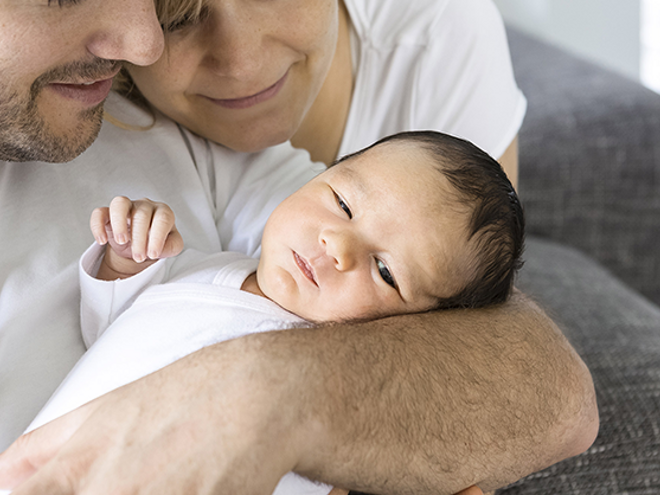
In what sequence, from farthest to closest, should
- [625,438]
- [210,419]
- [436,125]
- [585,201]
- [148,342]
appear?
[585,201] → [436,125] → [625,438] → [148,342] → [210,419]

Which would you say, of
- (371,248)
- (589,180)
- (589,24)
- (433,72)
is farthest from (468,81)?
(589,24)

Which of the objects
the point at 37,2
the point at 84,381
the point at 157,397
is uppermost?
the point at 37,2

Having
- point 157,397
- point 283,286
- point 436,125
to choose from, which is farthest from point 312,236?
point 436,125

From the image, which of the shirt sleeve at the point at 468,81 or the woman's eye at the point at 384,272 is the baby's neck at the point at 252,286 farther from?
the shirt sleeve at the point at 468,81

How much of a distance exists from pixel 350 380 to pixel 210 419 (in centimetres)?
21

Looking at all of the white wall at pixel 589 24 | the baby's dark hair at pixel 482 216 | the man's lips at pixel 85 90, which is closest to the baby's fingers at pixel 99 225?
the man's lips at pixel 85 90

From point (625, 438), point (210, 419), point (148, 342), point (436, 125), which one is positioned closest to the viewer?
point (210, 419)

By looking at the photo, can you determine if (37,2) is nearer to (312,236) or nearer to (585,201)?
(312,236)

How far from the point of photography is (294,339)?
0.92 m

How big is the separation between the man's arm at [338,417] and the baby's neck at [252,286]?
0.21m

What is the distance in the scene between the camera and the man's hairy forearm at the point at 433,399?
871 mm

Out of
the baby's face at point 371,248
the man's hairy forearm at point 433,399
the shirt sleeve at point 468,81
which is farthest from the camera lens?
the shirt sleeve at point 468,81

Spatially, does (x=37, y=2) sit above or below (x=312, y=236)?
above

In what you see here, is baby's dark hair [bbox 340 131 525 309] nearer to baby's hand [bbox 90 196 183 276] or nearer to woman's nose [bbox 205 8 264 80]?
woman's nose [bbox 205 8 264 80]
